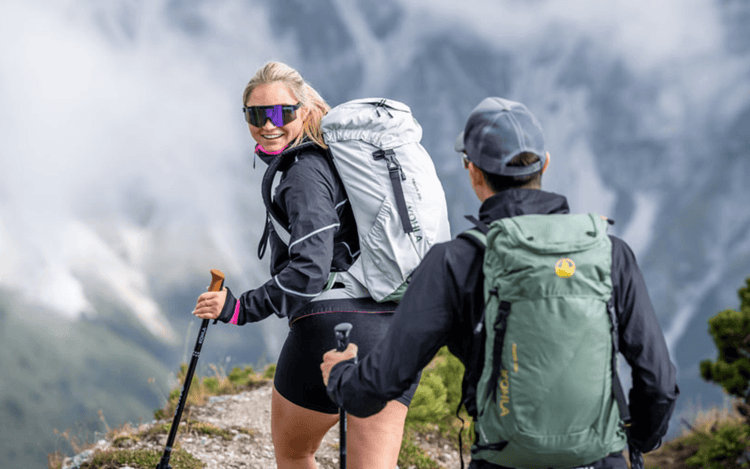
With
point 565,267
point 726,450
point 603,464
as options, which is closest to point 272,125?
point 565,267

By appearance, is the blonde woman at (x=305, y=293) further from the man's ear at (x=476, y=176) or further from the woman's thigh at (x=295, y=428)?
the man's ear at (x=476, y=176)

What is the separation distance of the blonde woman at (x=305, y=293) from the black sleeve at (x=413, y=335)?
100cm

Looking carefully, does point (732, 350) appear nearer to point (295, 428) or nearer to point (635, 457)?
point (295, 428)

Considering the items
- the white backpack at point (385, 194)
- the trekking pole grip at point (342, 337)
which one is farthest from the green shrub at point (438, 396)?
the trekking pole grip at point (342, 337)

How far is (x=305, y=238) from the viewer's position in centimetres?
293

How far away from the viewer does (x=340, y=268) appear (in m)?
3.24

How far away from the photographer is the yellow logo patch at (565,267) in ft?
5.94

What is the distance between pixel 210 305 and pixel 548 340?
5.70 ft

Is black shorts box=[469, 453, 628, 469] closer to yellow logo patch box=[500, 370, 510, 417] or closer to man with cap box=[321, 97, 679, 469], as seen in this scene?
man with cap box=[321, 97, 679, 469]

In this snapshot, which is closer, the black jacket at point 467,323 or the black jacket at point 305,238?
the black jacket at point 467,323

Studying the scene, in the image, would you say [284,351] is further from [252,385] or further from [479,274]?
[252,385]

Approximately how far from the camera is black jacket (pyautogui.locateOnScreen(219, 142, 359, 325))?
9.64 feet

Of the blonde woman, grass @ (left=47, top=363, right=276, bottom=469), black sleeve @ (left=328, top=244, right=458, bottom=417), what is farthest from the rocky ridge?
black sleeve @ (left=328, top=244, right=458, bottom=417)

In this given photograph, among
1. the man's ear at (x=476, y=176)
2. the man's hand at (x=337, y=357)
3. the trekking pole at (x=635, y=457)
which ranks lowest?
the trekking pole at (x=635, y=457)
